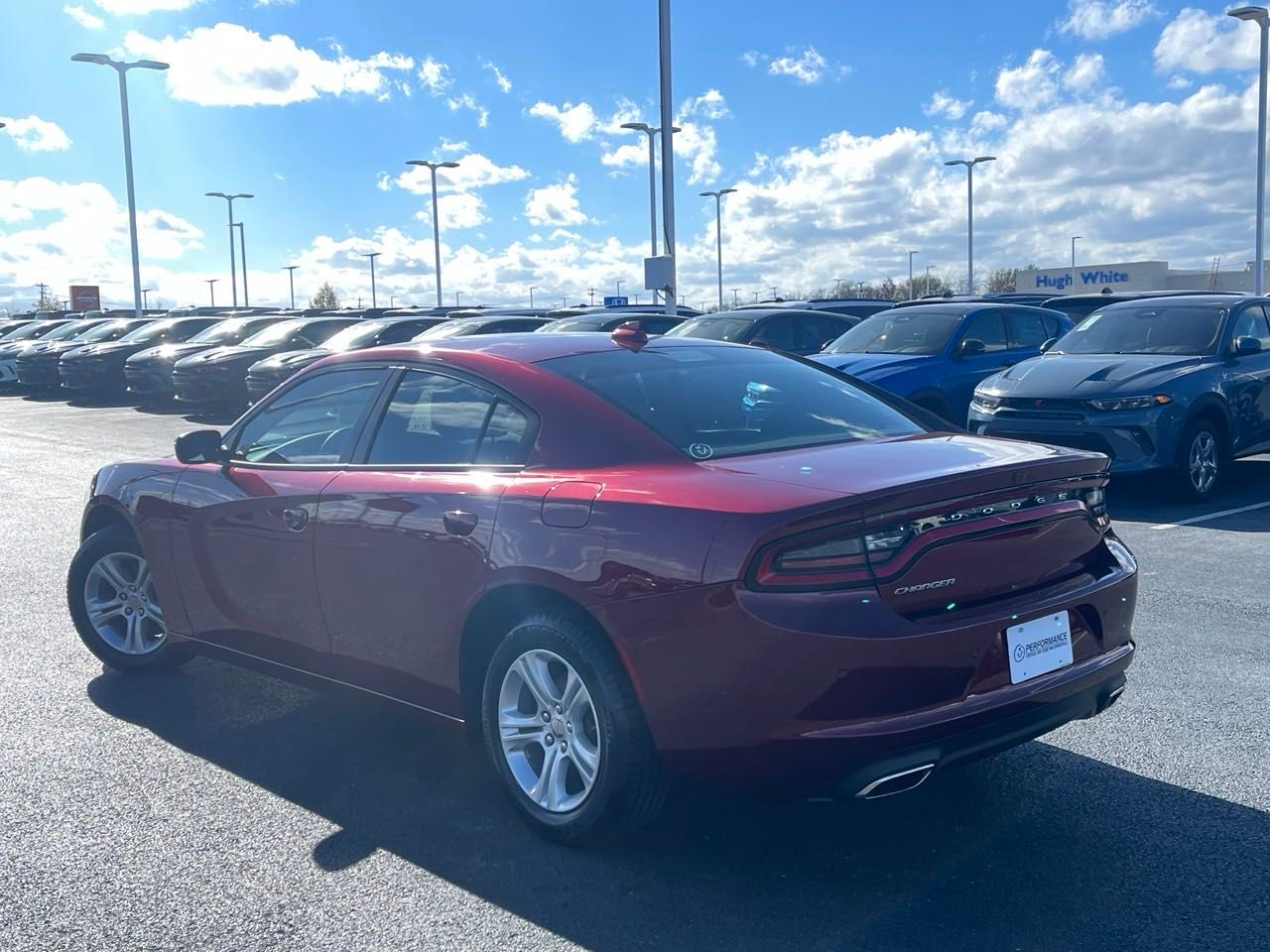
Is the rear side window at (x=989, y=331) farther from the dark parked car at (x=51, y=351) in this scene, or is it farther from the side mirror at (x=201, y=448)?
the dark parked car at (x=51, y=351)

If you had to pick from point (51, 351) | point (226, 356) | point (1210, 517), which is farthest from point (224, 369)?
point (1210, 517)

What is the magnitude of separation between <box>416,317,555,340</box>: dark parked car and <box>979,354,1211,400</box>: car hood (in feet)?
29.2

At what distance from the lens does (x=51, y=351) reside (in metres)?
26.3

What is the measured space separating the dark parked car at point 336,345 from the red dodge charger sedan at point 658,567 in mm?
13629

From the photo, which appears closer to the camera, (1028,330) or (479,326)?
(1028,330)

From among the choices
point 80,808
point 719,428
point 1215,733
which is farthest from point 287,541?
point 1215,733

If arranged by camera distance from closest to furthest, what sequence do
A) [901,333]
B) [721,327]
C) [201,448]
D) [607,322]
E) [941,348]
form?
[201,448] < [941,348] < [901,333] < [721,327] < [607,322]

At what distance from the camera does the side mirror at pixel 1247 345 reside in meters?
10.7

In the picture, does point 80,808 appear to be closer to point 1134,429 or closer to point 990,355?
point 1134,429

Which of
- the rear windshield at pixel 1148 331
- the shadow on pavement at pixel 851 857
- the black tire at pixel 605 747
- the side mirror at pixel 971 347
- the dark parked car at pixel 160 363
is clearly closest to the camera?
the shadow on pavement at pixel 851 857

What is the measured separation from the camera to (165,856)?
3846mm

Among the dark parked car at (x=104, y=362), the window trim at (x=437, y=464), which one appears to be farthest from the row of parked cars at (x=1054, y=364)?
the dark parked car at (x=104, y=362)

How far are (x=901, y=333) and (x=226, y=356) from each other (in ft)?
38.2

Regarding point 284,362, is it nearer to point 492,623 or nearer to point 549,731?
point 492,623
